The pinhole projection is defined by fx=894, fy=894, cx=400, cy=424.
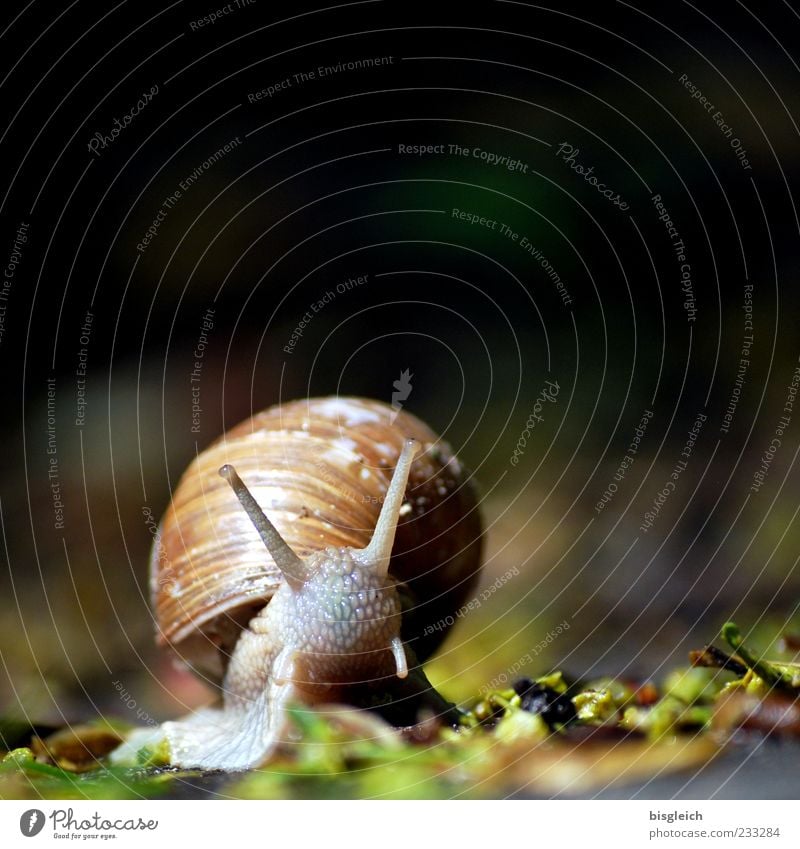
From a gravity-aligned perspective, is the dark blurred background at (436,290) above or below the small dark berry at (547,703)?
above

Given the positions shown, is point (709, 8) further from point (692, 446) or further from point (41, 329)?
A: point (41, 329)

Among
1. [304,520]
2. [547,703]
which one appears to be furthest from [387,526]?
[547,703]

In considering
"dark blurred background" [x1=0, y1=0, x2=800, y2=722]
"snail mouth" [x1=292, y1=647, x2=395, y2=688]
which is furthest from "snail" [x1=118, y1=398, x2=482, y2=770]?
"dark blurred background" [x1=0, y1=0, x2=800, y2=722]

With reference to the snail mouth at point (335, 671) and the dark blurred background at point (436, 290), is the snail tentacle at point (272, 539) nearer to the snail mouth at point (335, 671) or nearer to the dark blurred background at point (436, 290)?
the snail mouth at point (335, 671)
